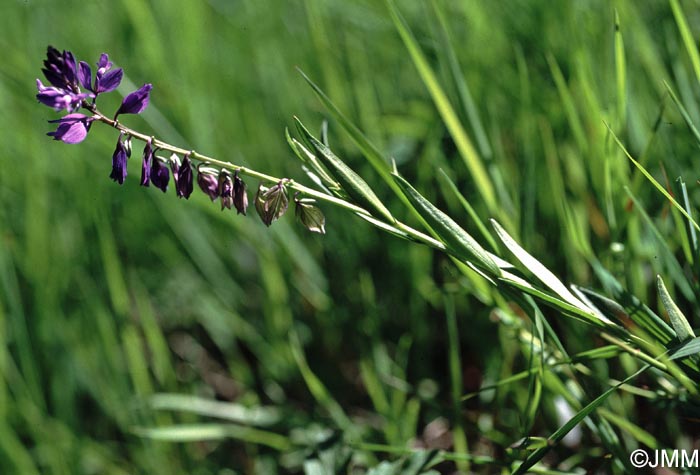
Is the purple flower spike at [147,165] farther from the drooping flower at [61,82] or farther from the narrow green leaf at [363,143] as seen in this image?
the narrow green leaf at [363,143]

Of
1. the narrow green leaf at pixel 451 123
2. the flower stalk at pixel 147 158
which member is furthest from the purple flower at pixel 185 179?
the narrow green leaf at pixel 451 123

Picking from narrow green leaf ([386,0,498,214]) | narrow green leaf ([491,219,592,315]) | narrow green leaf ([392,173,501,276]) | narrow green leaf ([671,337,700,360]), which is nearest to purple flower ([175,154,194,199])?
narrow green leaf ([392,173,501,276])

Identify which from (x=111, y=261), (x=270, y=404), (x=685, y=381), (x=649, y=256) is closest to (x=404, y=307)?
(x=270, y=404)

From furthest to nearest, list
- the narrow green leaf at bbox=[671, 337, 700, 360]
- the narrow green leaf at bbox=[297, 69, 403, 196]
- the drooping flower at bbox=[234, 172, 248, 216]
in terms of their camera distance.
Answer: the narrow green leaf at bbox=[297, 69, 403, 196]
the drooping flower at bbox=[234, 172, 248, 216]
the narrow green leaf at bbox=[671, 337, 700, 360]

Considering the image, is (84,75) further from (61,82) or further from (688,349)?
(688,349)

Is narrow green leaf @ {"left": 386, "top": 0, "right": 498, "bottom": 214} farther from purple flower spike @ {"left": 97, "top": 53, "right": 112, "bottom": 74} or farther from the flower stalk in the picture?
purple flower spike @ {"left": 97, "top": 53, "right": 112, "bottom": 74}

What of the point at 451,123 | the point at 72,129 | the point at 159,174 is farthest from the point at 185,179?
the point at 451,123
